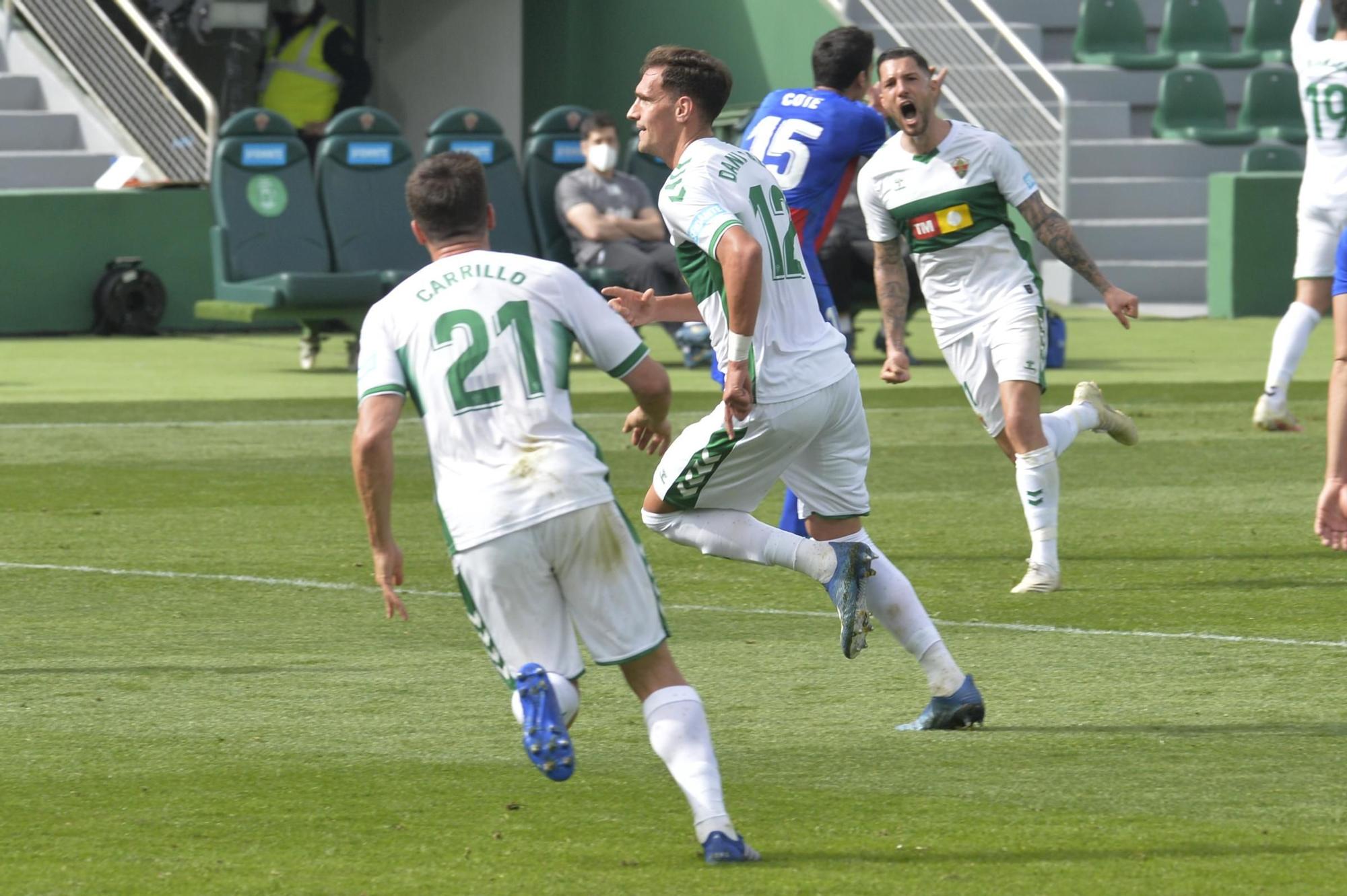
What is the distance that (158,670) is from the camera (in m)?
7.16

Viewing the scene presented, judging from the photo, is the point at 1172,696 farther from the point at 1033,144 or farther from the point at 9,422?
the point at 1033,144

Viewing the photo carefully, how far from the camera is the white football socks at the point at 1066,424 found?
861 centimetres

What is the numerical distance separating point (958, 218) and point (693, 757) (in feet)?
13.6

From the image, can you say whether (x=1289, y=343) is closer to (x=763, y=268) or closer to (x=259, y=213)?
(x=763, y=268)

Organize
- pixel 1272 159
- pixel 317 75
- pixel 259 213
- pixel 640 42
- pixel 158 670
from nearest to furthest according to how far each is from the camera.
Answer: pixel 158 670 < pixel 259 213 < pixel 1272 159 < pixel 317 75 < pixel 640 42

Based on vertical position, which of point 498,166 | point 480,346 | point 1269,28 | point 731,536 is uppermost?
point 1269,28

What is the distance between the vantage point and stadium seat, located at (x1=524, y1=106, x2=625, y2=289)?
19.4m

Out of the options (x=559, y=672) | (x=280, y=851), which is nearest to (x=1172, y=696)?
(x=559, y=672)

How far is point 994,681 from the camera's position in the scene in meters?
6.89

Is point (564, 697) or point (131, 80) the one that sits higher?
point (131, 80)

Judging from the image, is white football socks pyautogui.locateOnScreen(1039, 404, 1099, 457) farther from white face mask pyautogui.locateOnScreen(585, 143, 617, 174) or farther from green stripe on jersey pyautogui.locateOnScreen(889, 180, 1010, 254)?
white face mask pyautogui.locateOnScreen(585, 143, 617, 174)

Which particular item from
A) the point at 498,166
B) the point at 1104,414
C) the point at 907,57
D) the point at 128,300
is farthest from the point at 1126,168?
the point at 907,57

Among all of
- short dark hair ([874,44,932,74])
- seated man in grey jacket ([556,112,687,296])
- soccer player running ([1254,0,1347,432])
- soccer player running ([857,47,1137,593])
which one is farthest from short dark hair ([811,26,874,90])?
seated man in grey jacket ([556,112,687,296])

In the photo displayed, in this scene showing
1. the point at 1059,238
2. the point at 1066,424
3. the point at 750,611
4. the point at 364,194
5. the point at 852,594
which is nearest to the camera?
the point at 852,594
